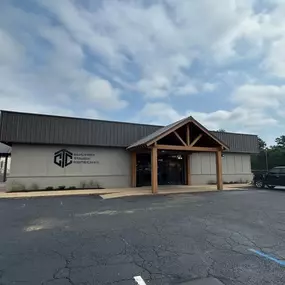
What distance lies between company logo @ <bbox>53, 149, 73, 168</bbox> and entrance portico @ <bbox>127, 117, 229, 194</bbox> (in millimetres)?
4237

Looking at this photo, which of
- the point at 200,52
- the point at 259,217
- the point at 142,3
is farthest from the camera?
the point at 200,52

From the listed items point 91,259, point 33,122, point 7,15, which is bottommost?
point 91,259

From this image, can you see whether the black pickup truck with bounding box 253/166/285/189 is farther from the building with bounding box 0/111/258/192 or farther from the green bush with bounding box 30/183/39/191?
the green bush with bounding box 30/183/39/191

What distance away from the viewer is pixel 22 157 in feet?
50.6

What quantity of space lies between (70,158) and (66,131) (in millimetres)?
1906

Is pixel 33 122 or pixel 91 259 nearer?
pixel 91 259

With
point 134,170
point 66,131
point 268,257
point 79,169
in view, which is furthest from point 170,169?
point 268,257

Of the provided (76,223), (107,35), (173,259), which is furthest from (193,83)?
(173,259)

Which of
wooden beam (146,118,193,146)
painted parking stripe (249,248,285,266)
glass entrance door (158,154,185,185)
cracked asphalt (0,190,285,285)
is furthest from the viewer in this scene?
glass entrance door (158,154,185,185)

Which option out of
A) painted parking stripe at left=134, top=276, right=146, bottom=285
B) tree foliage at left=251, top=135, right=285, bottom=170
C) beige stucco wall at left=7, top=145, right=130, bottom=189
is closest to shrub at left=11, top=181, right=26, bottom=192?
beige stucco wall at left=7, top=145, right=130, bottom=189

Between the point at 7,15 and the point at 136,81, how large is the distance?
10.4 metres

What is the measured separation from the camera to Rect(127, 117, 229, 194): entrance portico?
14562 millimetres

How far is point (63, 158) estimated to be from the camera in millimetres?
16500

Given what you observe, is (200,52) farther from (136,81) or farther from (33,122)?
(33,122)
